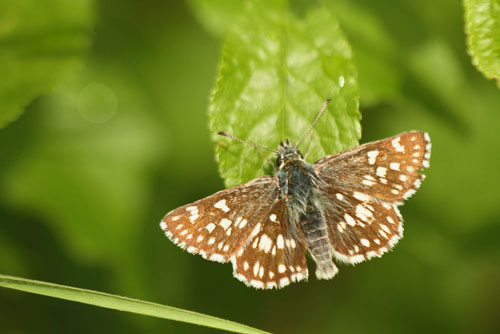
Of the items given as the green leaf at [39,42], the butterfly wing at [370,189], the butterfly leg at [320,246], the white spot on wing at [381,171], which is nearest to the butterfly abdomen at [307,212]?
the butterfly leg at [320,246]

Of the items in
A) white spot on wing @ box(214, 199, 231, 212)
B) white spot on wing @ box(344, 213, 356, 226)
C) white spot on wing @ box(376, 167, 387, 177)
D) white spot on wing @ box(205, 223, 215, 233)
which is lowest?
white spot on wing @ box(344, 213, 356, 226)

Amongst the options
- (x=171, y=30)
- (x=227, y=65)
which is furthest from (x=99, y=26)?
(x=227, y=65)

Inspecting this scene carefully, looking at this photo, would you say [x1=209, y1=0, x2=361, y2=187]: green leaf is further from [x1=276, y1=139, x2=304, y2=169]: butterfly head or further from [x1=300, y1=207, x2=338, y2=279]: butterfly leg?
[x1=300, y1=207, x2=338, y2=279]: butterfly leg

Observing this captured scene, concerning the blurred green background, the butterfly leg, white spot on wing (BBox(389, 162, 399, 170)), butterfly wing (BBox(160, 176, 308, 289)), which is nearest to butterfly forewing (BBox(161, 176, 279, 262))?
butterfly wing (BBox(160, 176, 308, 289))

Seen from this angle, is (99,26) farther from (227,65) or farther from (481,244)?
(481,244)

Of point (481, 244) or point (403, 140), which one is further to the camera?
point (481, 244)
